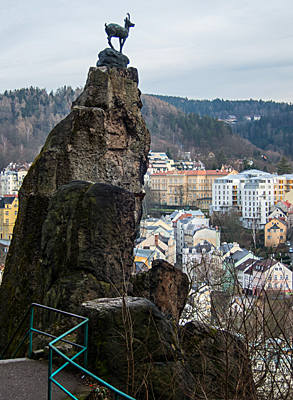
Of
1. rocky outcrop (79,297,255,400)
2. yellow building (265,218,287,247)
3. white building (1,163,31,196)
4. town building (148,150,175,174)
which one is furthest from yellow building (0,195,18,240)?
town building (148,150,175,174)

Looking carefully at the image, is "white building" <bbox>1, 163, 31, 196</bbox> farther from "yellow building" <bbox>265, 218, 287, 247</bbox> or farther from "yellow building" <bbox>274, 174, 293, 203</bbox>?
"yellow building" <bbox>265, 218, 287, 247</bbox>

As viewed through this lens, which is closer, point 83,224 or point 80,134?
point 83,224

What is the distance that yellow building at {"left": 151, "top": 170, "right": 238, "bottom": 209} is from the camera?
11162cm

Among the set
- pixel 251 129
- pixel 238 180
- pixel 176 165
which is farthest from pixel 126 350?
pixel 251 129

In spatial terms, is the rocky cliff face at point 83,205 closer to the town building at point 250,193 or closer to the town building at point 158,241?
the town building at point 158,241

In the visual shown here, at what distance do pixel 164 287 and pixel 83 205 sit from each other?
5.98 ft

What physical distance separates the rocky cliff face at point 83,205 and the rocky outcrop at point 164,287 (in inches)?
26.7

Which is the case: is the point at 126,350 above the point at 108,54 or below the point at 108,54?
below

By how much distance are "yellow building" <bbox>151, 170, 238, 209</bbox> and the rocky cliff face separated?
99245 mm

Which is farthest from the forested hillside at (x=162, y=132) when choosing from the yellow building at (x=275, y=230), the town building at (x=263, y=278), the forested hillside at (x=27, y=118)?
the town building at (x=263, y=278)

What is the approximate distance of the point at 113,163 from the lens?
10164 millimetres

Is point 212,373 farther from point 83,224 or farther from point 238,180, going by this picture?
point 238,180

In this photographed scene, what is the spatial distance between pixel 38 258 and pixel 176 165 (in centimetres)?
13111

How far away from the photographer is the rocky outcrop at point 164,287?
7930 mm
